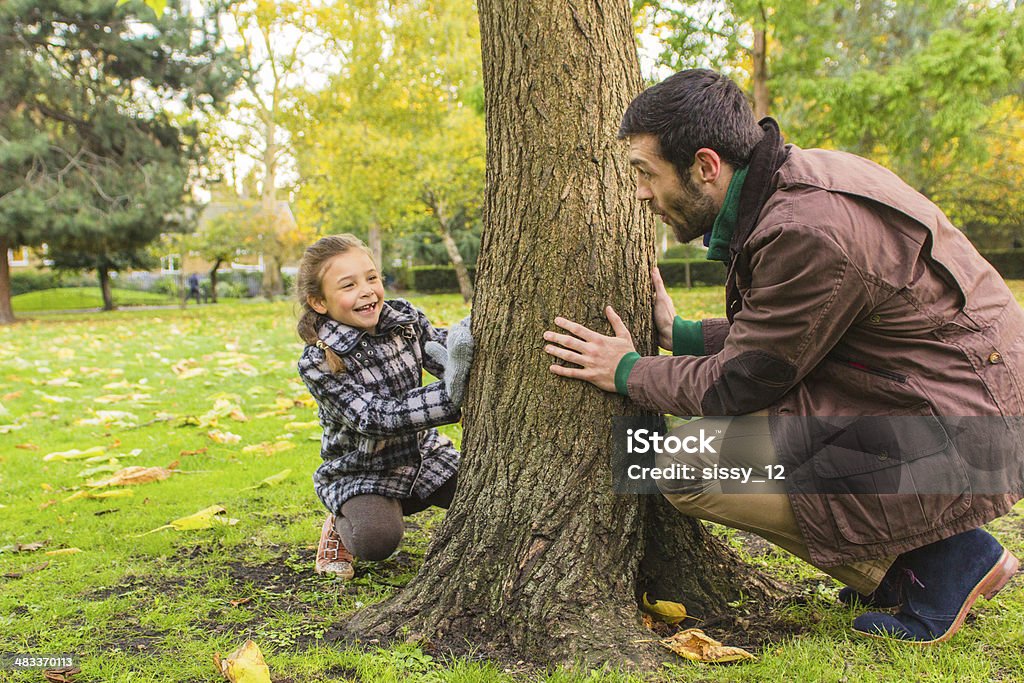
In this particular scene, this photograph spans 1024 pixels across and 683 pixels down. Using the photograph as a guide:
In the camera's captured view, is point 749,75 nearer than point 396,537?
No

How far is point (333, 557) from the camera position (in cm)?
324

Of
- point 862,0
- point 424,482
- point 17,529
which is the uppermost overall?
point 862,0

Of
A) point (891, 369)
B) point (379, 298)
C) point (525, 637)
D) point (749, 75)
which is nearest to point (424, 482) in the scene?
point (379, 298)

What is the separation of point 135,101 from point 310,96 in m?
4.48

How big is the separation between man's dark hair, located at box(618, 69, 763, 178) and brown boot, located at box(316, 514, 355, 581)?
6.47 feet

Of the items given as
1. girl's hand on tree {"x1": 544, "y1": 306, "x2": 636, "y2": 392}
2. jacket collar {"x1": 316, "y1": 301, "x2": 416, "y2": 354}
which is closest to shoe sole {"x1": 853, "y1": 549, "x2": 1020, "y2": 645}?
girl's hand on tree {"x1": 544, "y1": 306, "x2": 636, "y2": 392}

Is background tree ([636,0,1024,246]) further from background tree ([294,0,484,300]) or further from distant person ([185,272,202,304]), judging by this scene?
distant person ([185,272,202,304])

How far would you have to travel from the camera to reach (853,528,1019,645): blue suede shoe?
2.46m

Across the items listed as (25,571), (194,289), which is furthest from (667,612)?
(194,289)

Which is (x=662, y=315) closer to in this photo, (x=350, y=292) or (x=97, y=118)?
(x=350, y=292)

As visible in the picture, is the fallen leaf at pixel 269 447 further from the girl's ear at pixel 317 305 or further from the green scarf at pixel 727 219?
the green scarf at pixel 727 219

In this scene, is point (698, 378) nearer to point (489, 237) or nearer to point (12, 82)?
point (489, 237)

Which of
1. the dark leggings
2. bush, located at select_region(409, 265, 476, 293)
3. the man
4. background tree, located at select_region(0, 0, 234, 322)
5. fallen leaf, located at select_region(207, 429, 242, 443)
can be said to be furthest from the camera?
bush, located at select_region(409, 265, 476, 293)

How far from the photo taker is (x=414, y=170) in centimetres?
1986
